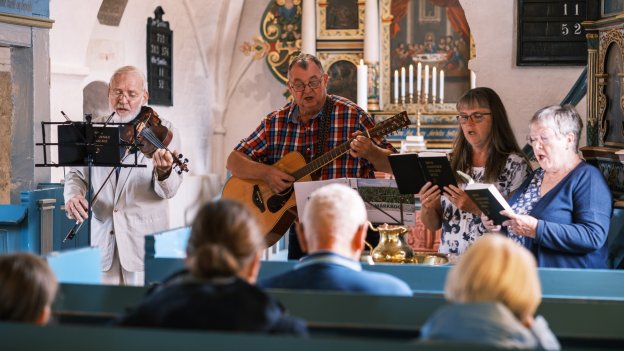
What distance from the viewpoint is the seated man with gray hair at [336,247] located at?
3.02 meters

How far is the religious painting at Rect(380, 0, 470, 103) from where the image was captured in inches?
534

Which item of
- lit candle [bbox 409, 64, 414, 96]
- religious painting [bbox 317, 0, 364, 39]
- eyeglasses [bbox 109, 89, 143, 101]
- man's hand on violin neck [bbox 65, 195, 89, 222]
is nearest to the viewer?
man's hand on violin neck [bbox 65, 195, 89, 222]

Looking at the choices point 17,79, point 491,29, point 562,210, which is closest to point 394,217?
point 562,210

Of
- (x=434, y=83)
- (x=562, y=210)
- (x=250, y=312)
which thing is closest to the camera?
(x=250, y=312)

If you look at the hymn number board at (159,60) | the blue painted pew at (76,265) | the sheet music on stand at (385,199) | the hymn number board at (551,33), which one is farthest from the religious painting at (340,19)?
the blue painted pew at (76,265)

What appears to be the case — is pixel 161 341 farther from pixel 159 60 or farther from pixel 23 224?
pixel 159 60

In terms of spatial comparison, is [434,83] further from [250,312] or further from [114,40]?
[250,312]

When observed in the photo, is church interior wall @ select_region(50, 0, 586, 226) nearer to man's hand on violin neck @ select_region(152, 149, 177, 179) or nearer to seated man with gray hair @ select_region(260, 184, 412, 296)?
man's hand on violin neck @ select_region(152, 149, 177, 179)

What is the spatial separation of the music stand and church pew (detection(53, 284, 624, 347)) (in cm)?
192

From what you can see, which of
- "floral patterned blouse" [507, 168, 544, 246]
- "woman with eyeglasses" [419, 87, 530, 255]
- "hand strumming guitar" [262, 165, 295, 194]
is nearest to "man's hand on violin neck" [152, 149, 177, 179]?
"hand strumming guitar" [262, 165, 295, 194]

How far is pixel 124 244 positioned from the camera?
17.1 ft

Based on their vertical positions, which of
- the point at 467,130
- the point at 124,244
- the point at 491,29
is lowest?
the point at 124,244

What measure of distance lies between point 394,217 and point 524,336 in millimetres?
2495

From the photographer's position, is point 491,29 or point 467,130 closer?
point 467,130
